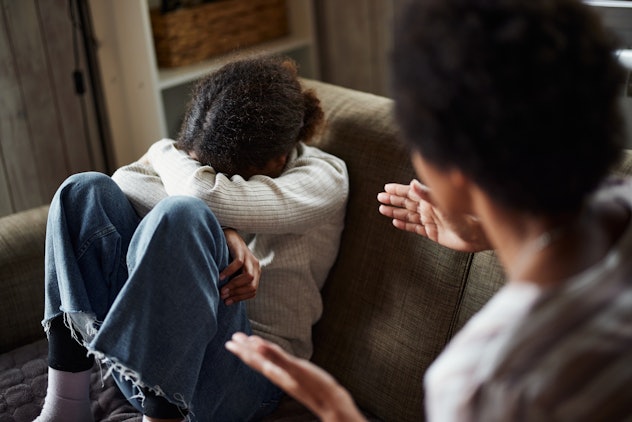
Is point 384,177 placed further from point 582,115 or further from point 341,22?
point 341,22

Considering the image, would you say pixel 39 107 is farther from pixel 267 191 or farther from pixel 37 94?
pixel 267 191

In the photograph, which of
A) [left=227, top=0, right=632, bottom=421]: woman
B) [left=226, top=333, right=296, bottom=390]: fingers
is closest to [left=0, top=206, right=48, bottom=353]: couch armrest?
[left=226, top=333, right=296, bottom=390]: fingers

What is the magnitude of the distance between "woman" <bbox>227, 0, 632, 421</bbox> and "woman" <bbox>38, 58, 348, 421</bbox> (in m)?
0.58

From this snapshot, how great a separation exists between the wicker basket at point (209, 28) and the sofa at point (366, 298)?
2.38 feet

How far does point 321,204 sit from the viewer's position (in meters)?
1.50

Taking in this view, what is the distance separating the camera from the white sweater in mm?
1443

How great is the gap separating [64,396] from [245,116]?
58 cm

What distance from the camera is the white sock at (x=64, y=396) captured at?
1443mm

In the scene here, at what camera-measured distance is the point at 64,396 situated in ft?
4.74

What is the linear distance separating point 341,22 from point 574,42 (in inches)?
79.3

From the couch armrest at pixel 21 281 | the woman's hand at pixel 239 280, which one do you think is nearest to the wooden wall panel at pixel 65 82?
the couch armrest at pixel 21 281

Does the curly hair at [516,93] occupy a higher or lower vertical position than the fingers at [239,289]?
higher

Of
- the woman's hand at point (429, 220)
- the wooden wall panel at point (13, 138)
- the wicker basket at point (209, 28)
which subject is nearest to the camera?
the woman's hand at point (429, 220)

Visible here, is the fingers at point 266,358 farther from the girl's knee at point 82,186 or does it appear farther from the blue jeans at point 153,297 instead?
the girl's knee at point 82,186
